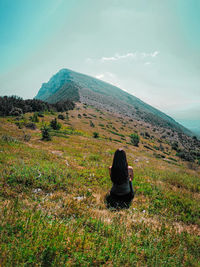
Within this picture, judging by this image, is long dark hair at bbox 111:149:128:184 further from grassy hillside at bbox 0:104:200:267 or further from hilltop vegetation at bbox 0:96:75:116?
hilltop vegetation at bbox 0:96:75:116

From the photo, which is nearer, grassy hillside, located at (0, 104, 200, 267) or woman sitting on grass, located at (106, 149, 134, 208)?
grassy hillside, located at (0, 104, 200, 267)

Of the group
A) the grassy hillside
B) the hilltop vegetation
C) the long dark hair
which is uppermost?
the hilltop vegetation

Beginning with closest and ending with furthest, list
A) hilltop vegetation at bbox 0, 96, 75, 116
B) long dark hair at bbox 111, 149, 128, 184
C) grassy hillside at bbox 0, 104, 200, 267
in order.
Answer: grassy hillside at bbox 0, 104, 200, 267, long dark hair at bbox 111, 149, 128, 184, hilltop vegetation at bbox 0, 96, 75, 116

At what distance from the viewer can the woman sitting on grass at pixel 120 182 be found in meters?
4.13

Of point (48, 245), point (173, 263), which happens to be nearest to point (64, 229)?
point (48, 245)

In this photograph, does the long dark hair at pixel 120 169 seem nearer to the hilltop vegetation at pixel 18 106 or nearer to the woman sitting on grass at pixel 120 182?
the woman sitting on grass at pixel 120 182

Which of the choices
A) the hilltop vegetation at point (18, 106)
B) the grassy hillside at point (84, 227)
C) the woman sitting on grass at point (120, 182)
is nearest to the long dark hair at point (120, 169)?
the woman sitting on grass at point (120, 182)

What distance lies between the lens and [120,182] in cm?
418

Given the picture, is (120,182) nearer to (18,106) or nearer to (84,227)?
(84,227)

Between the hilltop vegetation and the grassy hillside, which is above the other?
the hilltop vegetation

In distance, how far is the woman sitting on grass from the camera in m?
4.13

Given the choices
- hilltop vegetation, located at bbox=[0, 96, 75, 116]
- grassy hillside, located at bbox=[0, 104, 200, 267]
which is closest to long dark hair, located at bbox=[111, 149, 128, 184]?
grassy hillside, located at bbox=[0, 104, 200, 267]

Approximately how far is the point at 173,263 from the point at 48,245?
2504 millimetres

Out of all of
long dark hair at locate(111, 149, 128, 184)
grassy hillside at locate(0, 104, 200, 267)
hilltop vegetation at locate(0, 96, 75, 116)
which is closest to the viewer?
grassy hillside at locate(0, 104, 200, 267)
